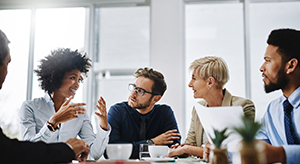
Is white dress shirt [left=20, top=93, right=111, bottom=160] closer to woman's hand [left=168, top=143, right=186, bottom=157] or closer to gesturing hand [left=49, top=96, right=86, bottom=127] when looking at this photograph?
gesturing hand [left=49, top=96, right=86, bottom=127]

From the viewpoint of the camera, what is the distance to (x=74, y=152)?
121cm

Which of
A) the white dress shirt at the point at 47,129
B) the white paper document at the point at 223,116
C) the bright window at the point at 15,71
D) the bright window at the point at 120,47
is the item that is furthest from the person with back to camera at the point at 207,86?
the bright window at the point at 15,71

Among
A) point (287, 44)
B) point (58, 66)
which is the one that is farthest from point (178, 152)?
point (58, 66)

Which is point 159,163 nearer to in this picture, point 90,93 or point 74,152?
point 74,152

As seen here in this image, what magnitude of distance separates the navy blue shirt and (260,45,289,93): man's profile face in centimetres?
87

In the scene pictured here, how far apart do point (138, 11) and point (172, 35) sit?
1.98ft

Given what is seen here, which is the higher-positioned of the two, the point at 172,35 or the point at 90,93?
the point at 172,35

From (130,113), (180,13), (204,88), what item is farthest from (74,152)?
(180,13)

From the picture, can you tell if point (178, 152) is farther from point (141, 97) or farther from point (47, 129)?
point (47, 129)

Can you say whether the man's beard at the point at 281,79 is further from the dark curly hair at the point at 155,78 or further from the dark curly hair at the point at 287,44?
the dark curly hair at the point at 155,78

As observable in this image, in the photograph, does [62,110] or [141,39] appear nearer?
[62,110]

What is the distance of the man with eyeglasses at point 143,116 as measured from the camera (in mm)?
2336

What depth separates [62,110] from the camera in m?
1.82

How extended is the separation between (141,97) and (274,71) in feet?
3.66
